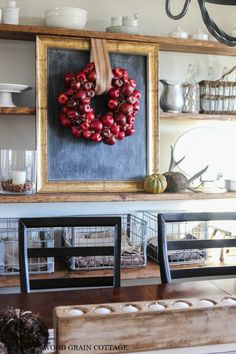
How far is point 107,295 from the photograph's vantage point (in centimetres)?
157

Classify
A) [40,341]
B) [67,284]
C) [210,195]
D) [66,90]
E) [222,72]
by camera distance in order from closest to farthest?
[40,341], [67,284], [66,90], [210,195], [222,72]

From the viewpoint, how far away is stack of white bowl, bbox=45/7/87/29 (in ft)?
7.75

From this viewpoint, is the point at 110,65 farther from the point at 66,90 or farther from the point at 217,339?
the point at 217,339

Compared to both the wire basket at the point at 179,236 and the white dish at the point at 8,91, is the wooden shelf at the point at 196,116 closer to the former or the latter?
the wire basket at the point at 179,236

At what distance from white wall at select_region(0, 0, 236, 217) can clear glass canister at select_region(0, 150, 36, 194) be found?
9.0 inches

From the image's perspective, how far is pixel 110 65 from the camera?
2.43 metres

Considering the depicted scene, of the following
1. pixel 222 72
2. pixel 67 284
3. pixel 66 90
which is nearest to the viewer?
pixel 67 284

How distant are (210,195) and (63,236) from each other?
837 millimetres

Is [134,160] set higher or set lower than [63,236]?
higher

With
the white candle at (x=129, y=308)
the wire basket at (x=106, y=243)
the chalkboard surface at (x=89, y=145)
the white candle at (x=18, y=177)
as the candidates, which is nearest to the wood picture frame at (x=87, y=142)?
the chalkboard surface at (x=89, y=145)

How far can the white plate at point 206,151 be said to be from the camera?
2.73 metres

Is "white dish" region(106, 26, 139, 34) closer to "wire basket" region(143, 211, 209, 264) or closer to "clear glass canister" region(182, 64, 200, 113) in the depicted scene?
"clear glass canister" region(182, 64, 200, 113)

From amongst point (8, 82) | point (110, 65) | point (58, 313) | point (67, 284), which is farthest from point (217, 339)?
point (8, 82)

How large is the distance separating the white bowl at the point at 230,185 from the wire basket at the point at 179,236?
9.7 inches
